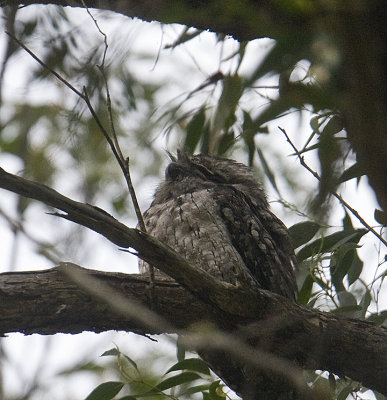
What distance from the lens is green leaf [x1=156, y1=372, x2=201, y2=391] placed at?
252 centimetres

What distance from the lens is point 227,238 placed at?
115 inches

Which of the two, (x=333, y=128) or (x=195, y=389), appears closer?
(x=333, y=128)

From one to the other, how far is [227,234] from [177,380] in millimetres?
763

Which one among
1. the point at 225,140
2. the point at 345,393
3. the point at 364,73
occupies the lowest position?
the point at 364,73

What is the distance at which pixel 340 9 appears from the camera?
48 cm

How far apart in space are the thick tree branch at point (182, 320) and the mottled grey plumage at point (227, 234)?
51 centimetres

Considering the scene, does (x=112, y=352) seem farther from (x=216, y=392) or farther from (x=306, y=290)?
(x=306, y=290)

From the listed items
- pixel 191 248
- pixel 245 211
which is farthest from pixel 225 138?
pixel 191 248

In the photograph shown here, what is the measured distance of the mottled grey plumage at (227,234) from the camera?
9.42ft

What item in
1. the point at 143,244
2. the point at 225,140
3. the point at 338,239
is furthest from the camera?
the point at 225,140

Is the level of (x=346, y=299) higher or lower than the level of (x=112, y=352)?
higher

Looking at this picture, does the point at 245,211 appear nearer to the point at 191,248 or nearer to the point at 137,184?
the point at 191,248

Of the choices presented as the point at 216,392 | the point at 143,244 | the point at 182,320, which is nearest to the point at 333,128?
the point at 143,244

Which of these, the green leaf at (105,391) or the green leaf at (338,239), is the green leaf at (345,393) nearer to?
the green leaf at (338,239)
